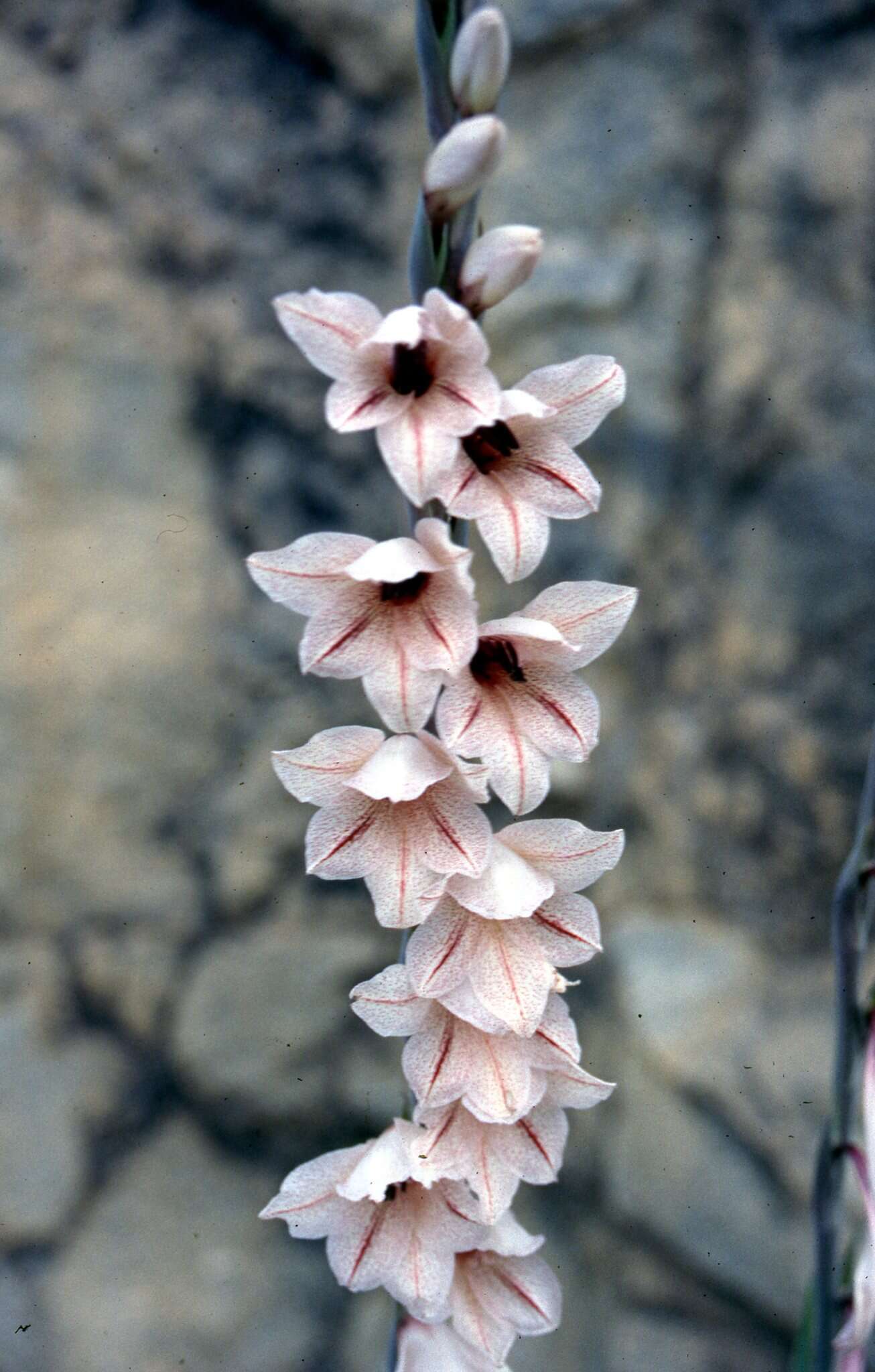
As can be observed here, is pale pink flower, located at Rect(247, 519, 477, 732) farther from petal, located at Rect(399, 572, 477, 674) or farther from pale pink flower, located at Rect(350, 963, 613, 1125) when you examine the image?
pale pink flower, located at Rect(350, 963, 613, 1125)

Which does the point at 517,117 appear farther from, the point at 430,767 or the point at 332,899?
the point at 430,767

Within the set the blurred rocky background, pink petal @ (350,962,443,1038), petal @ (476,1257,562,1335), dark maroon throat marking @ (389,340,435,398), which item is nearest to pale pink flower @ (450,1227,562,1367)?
petal @ (476,1257,562,1335)

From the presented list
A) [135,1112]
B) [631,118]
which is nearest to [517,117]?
[631,118]

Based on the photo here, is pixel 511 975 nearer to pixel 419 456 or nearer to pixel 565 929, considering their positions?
pixel 565 929

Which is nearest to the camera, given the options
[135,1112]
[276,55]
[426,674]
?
[426,674]

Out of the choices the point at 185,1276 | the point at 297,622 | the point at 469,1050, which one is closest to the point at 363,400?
the point at 469,1050

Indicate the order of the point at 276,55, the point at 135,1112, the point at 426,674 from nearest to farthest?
the point at 426,674 < the point at 276,55 < the point at 135,1112
